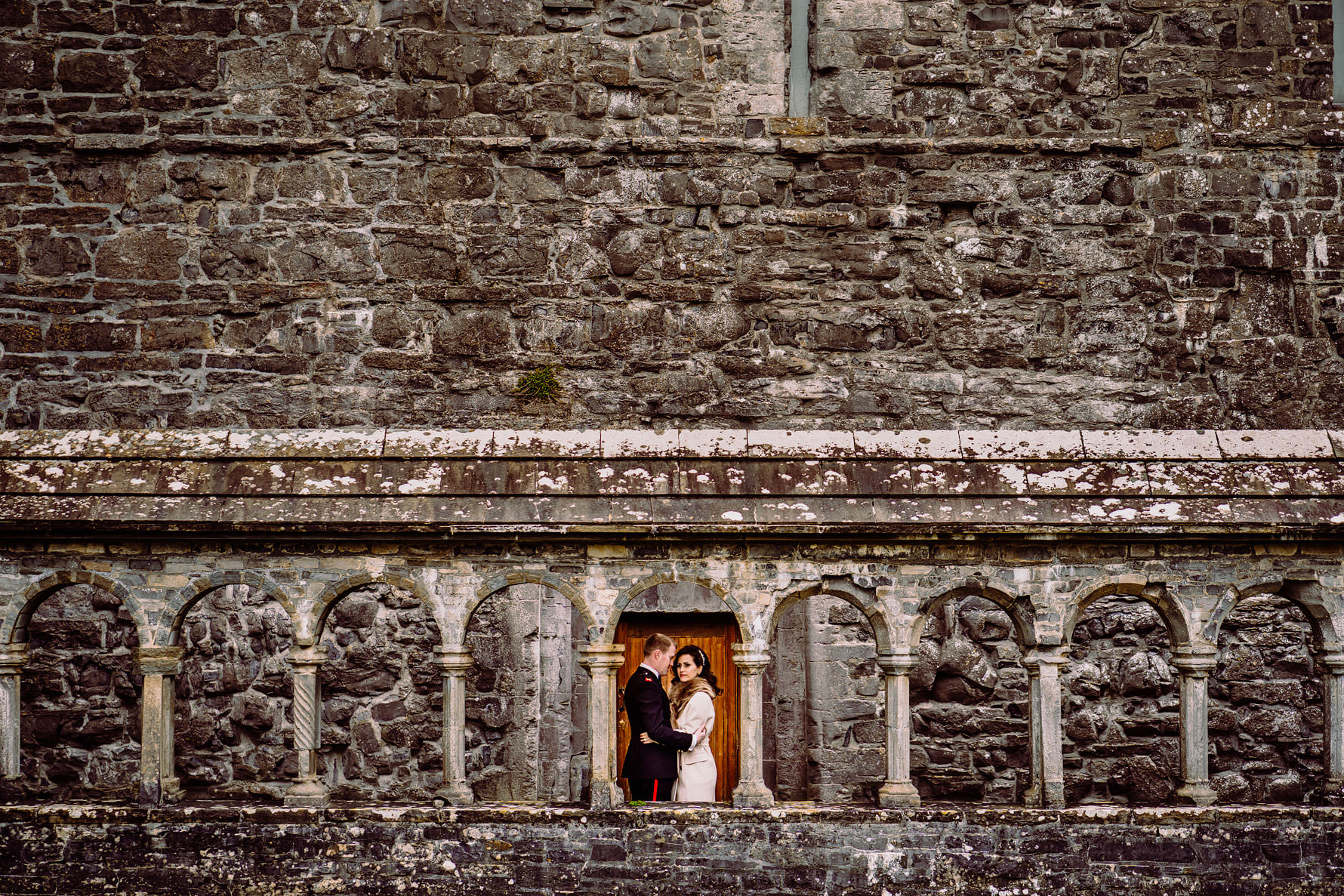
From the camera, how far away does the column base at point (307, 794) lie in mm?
3775

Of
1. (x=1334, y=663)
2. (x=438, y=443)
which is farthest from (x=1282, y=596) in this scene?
(x=438, y=443)

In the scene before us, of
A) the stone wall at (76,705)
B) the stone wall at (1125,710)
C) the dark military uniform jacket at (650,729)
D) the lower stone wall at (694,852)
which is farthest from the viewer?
the stone wall at (1125,710)

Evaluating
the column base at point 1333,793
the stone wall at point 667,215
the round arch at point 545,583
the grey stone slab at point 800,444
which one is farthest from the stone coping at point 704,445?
the stone wall at point 667,215

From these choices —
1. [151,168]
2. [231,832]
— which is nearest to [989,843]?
[231,832]

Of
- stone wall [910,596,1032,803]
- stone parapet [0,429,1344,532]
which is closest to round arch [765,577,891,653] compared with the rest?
stone parapet [0,429,1344,532]

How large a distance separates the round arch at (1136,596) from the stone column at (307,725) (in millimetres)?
2494

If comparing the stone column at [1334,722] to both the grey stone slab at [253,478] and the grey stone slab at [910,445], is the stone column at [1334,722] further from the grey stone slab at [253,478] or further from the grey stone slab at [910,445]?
the grey stone slab at [253,478]

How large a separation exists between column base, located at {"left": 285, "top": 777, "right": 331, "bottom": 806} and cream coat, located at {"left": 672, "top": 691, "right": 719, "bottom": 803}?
149 centimetres

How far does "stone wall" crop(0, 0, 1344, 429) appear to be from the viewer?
689 centimetres

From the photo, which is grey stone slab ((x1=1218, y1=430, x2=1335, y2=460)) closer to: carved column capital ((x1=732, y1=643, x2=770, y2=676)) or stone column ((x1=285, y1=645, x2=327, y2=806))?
carved column capital ((x1=732, y1=643, x2=770, y2=676))

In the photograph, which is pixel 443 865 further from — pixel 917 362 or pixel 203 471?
pixel 917 362

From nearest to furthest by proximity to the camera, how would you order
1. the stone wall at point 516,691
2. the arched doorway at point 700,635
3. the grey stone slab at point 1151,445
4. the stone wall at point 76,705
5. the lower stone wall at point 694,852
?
1. the lower stone wall at point 694,852
2. the grey stone slab at point 1151,445
3. the stone wall at point 76,705
4. the stone wall at point 516,691
5. the arched doorway at point 700,635

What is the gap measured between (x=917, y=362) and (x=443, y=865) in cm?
445

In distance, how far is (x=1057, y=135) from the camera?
704 centimetres
